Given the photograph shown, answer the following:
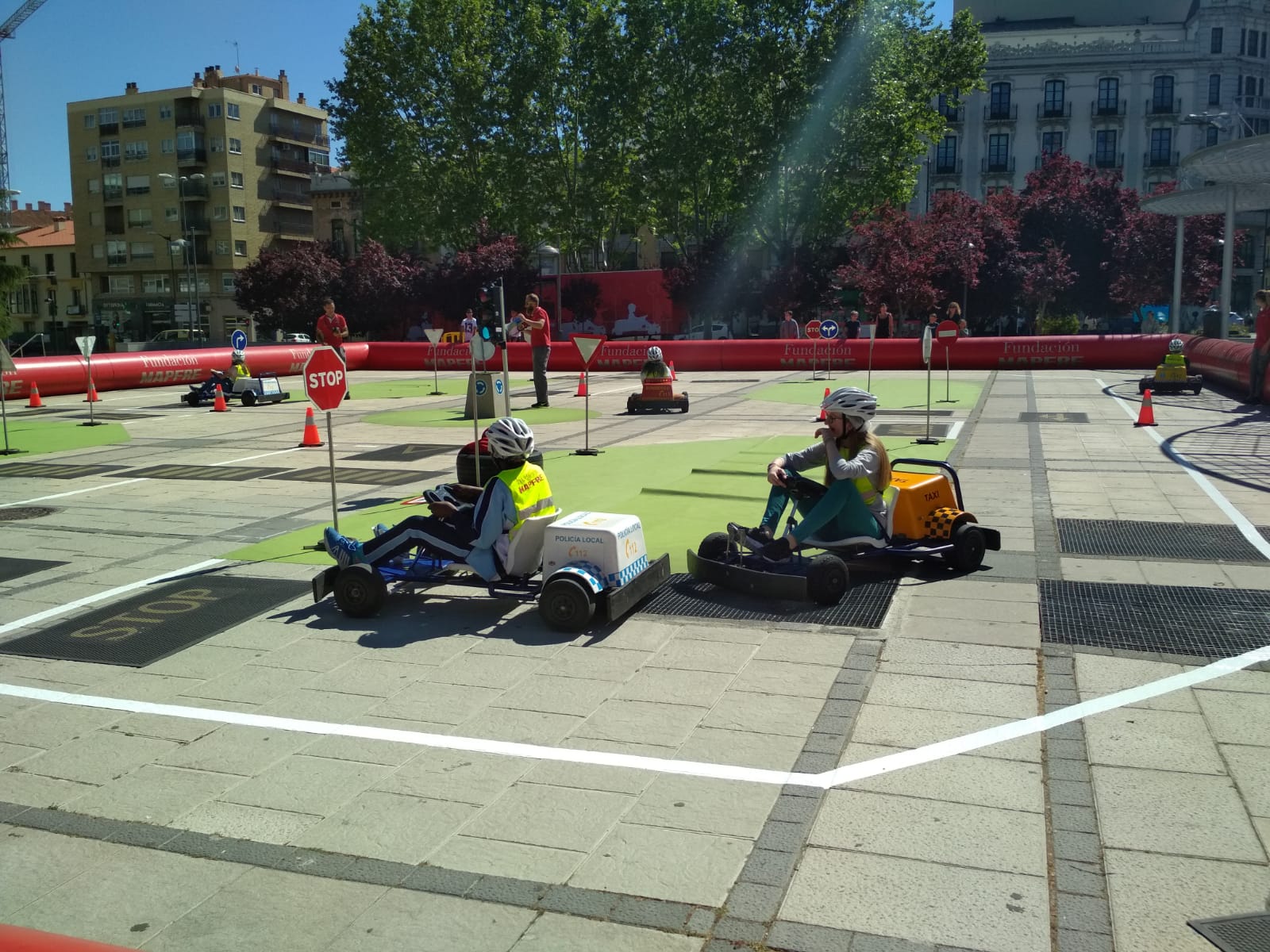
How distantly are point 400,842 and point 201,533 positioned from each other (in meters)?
7.21

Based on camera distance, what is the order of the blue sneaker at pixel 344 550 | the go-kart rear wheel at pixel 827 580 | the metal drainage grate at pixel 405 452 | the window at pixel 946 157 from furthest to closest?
the window at pixel 946 157 → the metal drainage grate at pixel 405 452 → the blue sneaker at pixel 344 550 → the go-kart rear wheel at pixel 827 580

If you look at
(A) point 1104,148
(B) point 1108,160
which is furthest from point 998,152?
(B) point 1108,160

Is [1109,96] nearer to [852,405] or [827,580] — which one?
[852,405]

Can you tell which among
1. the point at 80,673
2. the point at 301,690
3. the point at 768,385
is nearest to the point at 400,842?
the point at 301,690

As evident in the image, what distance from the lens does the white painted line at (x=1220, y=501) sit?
31.5ft

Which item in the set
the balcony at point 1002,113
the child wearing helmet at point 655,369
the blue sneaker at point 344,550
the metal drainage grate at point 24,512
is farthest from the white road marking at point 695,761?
the balcony at point 1002,113

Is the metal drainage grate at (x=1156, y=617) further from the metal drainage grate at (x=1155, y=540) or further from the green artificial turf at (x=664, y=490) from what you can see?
the green artificial turf at (x=664, y=490)

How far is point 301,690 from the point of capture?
6438 millimetres

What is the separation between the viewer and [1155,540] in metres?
9.73

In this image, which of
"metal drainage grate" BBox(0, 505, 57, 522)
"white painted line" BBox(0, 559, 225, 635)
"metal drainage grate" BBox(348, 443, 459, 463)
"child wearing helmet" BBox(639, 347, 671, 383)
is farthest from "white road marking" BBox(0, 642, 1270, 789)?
"child wearing helmet" BBox(639, 347, 671, 383)

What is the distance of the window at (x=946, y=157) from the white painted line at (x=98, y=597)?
7601cm

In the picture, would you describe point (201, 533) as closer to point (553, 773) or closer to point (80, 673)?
point (80, 673)

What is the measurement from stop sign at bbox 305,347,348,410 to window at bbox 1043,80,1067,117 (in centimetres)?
7709

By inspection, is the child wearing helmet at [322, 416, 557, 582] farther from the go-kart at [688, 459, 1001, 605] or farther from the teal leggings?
the teal leggings
